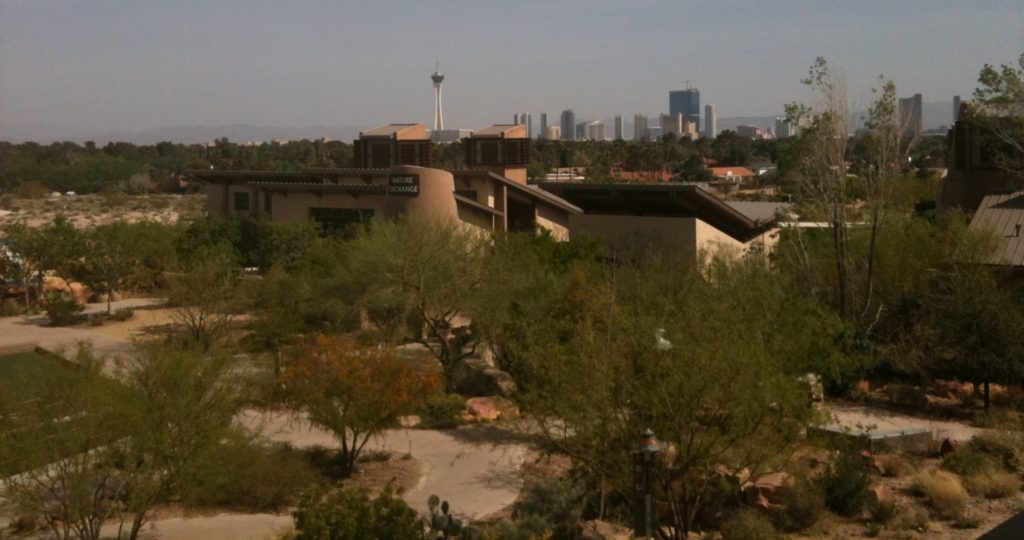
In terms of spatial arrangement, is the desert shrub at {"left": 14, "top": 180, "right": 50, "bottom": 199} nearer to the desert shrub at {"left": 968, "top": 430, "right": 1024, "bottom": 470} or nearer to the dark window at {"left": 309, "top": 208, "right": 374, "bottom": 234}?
the dark window at {"left": 309, "top": 208, "right": 374, "bottom": 234}

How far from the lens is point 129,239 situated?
45.5 m

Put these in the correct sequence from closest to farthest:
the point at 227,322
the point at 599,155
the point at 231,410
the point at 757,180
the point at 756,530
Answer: the point at 756,530 < the point at 231,410 < the point at 227,322 < the point at 757,180 < the point at 599,155

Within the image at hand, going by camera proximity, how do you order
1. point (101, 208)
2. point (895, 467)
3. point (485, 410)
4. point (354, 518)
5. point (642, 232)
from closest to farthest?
point (354, 518) < point (895, 467) < point (485, 410) < point (642, 232) < point (101, 208)

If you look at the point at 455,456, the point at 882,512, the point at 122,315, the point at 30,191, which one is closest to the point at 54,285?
the point at 122,315

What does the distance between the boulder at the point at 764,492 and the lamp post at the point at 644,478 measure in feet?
11.8

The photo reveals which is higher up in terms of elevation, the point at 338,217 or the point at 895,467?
the point at 338,217

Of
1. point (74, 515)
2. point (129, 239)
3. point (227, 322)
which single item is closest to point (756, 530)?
point (74, 515)

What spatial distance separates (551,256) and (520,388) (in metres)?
10.9

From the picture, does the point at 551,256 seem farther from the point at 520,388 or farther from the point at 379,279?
the point at 520,388

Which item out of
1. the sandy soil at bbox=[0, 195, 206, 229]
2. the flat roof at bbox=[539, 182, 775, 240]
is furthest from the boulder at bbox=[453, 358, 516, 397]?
the sandy soil at bbox=[0, 195, 206, 229]

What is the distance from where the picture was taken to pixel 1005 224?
32.1 meters

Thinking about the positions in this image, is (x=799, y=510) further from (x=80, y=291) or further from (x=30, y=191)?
(x=30, y=191)

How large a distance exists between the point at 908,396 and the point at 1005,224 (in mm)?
8811

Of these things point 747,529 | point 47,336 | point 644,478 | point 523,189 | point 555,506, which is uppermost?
point 523,189
